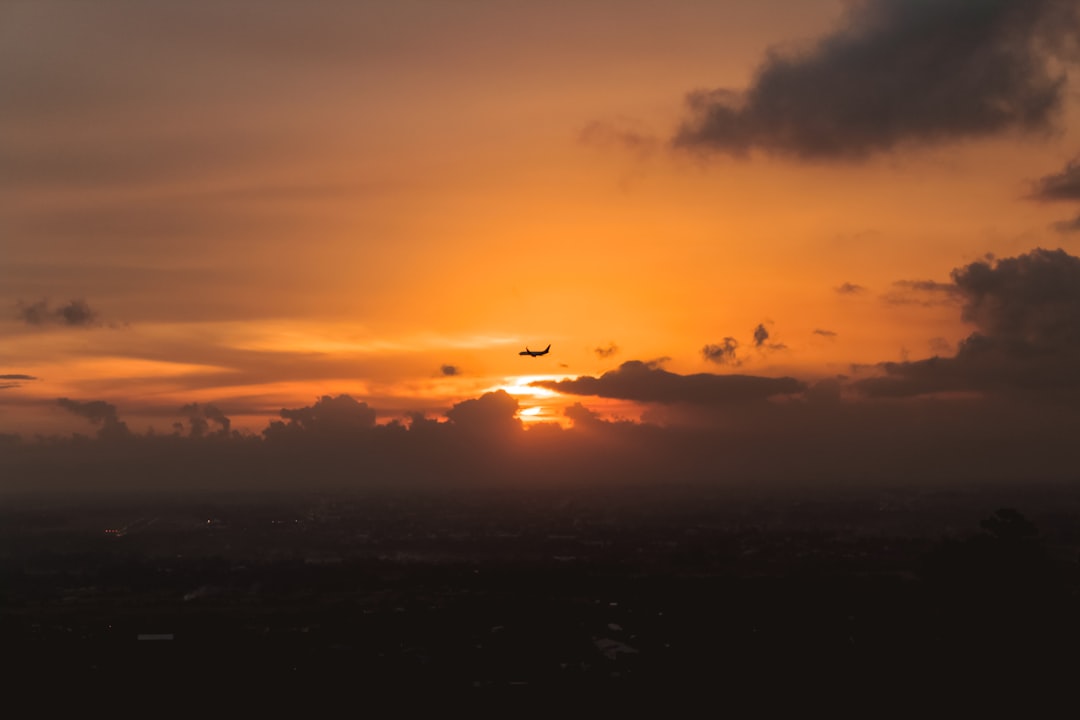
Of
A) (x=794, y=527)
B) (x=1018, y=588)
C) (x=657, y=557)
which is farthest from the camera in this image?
(x=794, y=527)

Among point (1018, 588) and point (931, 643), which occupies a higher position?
point (1018, 588)

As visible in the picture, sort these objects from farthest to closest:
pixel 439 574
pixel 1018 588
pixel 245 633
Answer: pixel 439 574, pixel 245 633, pixel 1018 588

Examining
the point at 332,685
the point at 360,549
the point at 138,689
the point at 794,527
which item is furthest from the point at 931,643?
the point at 794,527

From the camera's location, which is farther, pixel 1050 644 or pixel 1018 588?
pixel 1018 588

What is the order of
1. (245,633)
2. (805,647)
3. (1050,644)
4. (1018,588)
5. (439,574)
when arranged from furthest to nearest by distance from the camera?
1. (439,574)
2. (245,633)
3. (805,647)
4. (1018,588)
5. (1050,644)

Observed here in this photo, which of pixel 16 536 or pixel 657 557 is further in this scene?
pixel 16 536

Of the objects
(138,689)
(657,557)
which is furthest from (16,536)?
(138,689)

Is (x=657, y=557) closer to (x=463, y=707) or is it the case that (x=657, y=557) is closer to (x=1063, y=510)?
(x=463, y=707)

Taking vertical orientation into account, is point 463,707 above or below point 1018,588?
below

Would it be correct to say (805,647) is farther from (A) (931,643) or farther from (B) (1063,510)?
(B) (1063,510)
